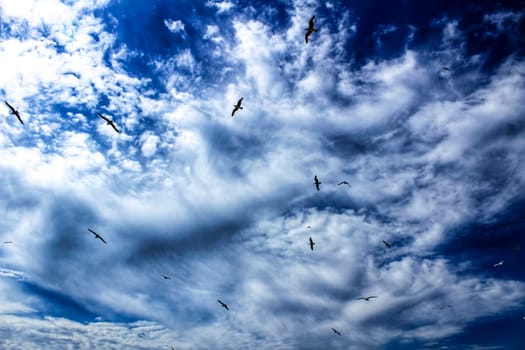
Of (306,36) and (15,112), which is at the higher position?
(306,36)

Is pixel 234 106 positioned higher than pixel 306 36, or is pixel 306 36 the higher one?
pixel 306 36

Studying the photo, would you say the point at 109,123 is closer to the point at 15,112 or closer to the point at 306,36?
the point at 15,112

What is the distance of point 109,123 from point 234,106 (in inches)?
511

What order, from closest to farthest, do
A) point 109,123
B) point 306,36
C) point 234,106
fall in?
point 306,36, point 234,106, point 109,123

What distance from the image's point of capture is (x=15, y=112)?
2778 cm

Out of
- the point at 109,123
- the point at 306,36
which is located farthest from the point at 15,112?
the point at 306,36

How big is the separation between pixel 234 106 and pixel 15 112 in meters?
20.5

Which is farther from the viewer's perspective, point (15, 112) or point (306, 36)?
point (15, 112)

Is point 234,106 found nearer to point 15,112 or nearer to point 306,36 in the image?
point 306,36

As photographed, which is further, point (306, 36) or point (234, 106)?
point (234, 106)

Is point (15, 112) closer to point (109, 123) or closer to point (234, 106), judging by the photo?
point (109, 123)

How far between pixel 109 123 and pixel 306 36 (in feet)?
66.9

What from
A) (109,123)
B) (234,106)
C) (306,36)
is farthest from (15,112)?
(306,36)

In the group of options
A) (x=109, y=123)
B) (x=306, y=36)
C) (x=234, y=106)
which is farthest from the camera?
(x=109, y=123)
